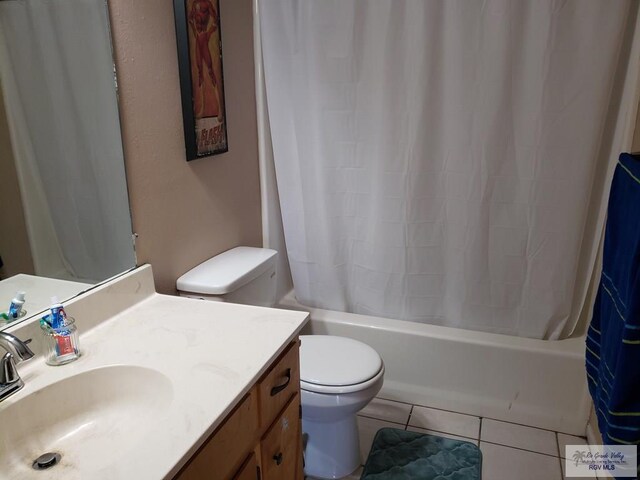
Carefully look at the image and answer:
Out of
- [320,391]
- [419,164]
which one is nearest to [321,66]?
[419,164]

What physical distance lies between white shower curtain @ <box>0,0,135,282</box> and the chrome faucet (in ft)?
0.94

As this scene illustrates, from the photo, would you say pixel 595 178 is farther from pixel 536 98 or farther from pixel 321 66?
pixel 321 66

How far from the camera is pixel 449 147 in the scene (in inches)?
80.6

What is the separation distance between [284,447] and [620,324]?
3.02ft

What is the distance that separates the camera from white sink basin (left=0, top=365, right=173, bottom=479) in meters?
0.93

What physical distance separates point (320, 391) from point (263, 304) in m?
0.42

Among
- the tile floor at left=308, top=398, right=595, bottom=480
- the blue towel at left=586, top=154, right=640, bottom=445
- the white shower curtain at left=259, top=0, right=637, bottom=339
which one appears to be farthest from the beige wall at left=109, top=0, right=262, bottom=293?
the blue towel at left=586, top=154, right=640, bottom=445

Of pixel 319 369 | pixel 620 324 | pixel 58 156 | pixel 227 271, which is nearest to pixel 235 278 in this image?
pixel 227 271

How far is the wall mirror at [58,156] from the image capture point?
114 centimetres

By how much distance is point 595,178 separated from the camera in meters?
1.94

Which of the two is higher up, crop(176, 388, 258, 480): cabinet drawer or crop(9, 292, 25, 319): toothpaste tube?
crop(9, 292, 25, 319): toothpaste tube

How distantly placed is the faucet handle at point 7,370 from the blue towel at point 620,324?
1327 mm

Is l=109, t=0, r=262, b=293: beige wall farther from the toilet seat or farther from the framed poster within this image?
the toilet seat

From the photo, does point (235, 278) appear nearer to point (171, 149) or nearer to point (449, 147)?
point (171, 149)
